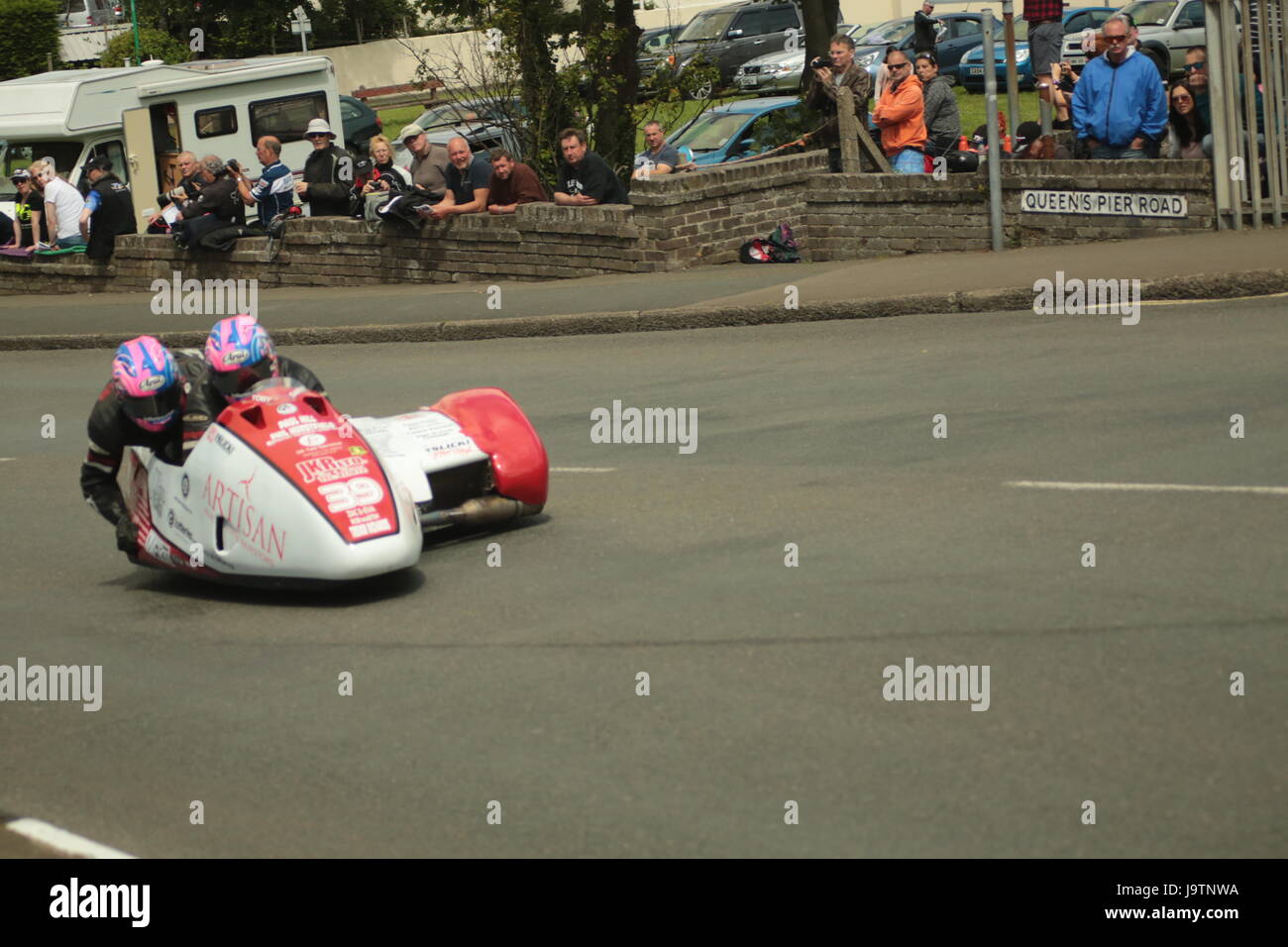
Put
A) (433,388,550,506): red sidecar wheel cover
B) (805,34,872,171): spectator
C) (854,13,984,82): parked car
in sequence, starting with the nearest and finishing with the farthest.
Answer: (433,388,550,506): red sidecar wheel cover < (805,34,872,171): spectator < (854,13,984,82): parked car

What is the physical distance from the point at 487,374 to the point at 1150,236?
6443mm

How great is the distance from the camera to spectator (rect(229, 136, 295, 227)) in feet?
74.2

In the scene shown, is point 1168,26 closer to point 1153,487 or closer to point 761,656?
point 1153,487

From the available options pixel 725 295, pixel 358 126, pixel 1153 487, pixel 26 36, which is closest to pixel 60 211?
pixel 358 126

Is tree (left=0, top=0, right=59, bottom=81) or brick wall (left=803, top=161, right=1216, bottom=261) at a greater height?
tree (left=0, top=0, right=59, bottom=81)

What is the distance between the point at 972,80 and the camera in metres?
37.3

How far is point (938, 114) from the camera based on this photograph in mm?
18703

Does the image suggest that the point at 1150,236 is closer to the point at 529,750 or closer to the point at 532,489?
the point at 532,489

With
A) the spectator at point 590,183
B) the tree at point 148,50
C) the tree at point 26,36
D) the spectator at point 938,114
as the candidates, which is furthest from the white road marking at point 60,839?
the tree at point 26,36

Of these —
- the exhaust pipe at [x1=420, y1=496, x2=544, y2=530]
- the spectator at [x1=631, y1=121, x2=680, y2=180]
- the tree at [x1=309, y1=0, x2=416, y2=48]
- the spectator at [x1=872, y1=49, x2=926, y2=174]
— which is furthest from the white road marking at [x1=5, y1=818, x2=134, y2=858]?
the tree at [x1=309, y1=0, x2=416, y2=48]

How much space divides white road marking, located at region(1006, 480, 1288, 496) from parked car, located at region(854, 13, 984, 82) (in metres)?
29.5

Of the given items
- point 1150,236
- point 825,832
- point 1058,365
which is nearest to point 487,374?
point 1058,365

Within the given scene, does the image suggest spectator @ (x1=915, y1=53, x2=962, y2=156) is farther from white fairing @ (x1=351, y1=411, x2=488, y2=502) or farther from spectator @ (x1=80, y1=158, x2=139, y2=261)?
spectator @ (x1=80, y1=158, x2=139, y2=261)

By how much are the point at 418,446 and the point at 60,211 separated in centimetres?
1846
